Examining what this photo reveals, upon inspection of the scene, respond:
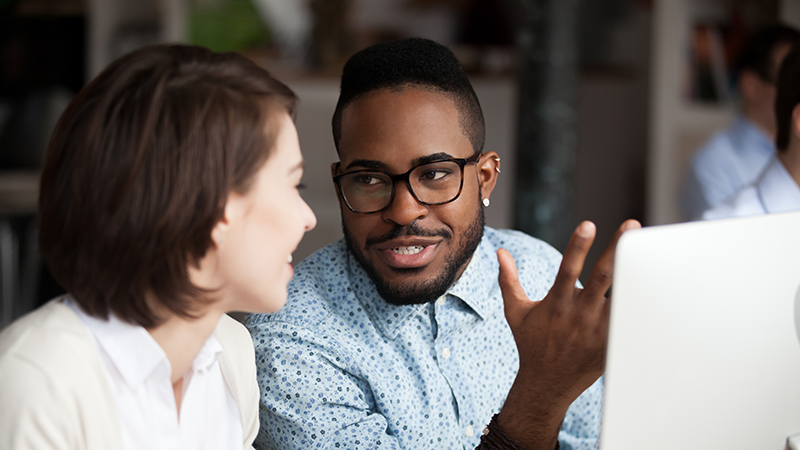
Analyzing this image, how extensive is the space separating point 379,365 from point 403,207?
0.85 feet

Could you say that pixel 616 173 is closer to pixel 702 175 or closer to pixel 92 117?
pixel 702 175

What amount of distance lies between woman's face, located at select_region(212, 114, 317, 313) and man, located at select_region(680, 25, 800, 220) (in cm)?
217

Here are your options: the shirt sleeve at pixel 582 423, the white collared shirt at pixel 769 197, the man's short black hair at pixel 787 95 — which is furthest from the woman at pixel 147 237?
the man's short black hair at pixel 787 95

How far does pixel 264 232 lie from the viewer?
803 mm

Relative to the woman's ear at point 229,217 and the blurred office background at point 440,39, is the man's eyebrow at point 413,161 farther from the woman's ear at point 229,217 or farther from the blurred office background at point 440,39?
the blurred office background at point 440,39

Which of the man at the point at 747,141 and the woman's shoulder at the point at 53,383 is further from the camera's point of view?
the man at the point at 747,141

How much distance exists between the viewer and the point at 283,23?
369 centimetres

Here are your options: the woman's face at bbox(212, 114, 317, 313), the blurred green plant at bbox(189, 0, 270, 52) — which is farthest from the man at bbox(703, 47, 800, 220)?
the blurred green plant at bbox(189, 0, 270, 52)

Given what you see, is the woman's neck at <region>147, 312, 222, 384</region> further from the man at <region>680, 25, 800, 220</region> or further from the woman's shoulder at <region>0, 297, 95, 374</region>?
the man at <region>680, 25, 800, 220</region>

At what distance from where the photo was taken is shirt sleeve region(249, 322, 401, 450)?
100 cm

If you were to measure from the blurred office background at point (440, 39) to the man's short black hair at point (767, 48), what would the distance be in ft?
2.37

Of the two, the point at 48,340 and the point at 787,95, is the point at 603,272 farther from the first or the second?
the point at 787,95

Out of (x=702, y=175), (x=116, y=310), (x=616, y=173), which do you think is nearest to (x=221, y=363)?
(x=116, y=310)

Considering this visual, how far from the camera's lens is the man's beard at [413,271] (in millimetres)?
1044
